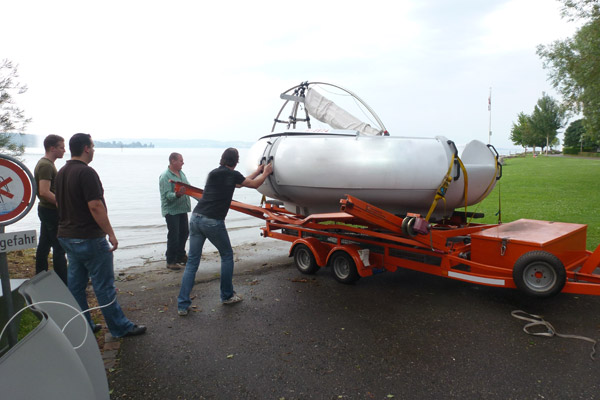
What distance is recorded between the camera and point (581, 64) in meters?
14.6

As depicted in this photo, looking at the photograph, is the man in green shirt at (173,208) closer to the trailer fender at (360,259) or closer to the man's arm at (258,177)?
the man's arm at (258,177)

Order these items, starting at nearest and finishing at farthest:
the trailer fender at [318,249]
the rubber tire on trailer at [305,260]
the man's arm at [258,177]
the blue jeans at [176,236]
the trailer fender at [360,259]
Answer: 1. the man's arm at [258,177]
2. the trailer fender at [360,259]
3. the trailer fender at [318,249]
4. the rubber tire on trailer at [305,260]
5. the blue jeans at [176,236]

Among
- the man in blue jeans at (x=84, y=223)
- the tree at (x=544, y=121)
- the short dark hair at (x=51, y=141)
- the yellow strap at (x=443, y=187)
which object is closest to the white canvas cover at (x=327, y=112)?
the yellow strap at (x=443, y=187)

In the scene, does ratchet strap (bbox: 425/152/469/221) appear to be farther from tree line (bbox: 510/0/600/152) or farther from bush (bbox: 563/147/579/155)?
bush (bbox: 563/147/579/155)

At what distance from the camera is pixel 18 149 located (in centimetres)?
663

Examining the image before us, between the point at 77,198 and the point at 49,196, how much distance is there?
112cm

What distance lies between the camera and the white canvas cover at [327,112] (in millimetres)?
6445

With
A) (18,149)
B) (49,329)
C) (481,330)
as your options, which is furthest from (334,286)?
(18,149)

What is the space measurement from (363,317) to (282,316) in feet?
2.74

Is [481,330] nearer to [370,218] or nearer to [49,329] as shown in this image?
[370,218]

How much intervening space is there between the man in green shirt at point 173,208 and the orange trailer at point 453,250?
0.78 m

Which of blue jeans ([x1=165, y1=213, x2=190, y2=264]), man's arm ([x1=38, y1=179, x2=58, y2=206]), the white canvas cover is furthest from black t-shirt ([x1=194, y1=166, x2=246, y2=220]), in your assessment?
the white canvas cover

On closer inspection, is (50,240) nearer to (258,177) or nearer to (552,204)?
(258,177)

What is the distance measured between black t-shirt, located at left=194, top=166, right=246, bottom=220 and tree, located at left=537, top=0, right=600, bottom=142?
13992mm
